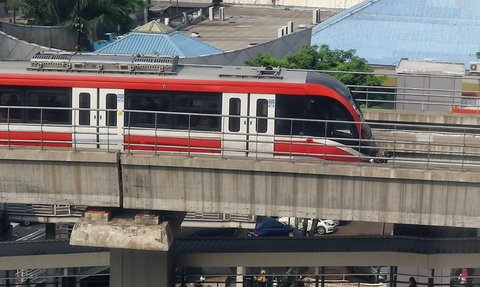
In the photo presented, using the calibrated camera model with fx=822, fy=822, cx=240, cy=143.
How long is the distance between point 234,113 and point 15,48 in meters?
25.0

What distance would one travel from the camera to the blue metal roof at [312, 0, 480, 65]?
142 ft

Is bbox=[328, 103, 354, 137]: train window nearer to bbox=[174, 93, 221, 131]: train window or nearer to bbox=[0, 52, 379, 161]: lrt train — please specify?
bbox=[0, 52, 379, 161]: lrt train

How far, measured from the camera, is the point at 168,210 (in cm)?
1756

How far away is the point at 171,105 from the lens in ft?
65.9

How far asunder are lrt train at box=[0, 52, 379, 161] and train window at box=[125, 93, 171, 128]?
1.0 inches

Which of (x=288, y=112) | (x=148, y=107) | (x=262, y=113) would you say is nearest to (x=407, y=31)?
(x=288, y=112)

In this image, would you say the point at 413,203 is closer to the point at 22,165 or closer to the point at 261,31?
the point at 22,165

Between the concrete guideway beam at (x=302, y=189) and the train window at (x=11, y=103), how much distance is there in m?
4.34

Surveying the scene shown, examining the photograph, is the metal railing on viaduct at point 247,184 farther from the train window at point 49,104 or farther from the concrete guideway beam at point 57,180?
the train window at point 49,104

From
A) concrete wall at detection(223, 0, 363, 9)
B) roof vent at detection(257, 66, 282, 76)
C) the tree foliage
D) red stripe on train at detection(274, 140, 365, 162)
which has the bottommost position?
red stripe on train at detection(274, 140, 365, 162)

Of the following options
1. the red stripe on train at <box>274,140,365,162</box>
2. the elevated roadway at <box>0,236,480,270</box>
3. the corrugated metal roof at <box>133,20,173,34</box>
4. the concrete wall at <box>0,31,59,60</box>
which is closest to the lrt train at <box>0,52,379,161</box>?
the red stripe on train at <box>274,140,365,162</box>

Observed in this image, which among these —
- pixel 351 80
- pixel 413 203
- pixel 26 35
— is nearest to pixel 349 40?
pixel 351 80

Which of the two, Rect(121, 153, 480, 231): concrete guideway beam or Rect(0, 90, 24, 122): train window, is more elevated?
Rect(0, 90, 24, 122): train window

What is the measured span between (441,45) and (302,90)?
2636 centimetres
